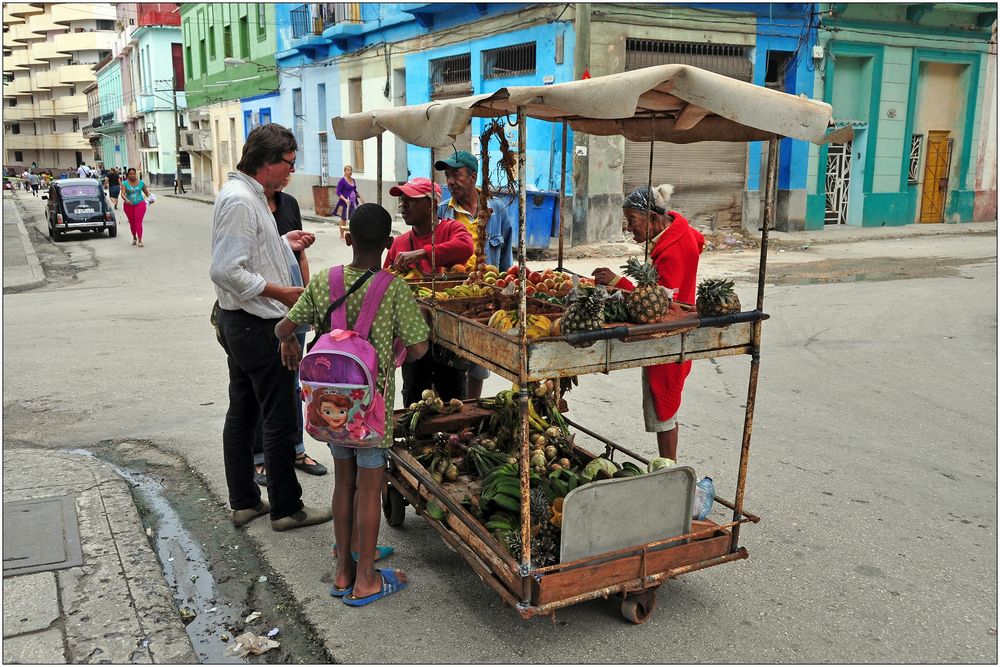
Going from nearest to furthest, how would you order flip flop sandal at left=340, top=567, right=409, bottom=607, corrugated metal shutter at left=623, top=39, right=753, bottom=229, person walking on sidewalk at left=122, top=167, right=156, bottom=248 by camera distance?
flip flop sandal at left=340, top=567, right=409, bottom=607
corrugated metal shutter at left=623, top=39, right=753, bottom=229
person walking on sidewalk at left=122, top=167, right=156, bottom=248

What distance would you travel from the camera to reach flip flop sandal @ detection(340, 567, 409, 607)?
135 inches

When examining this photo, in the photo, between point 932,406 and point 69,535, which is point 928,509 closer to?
point 932,406

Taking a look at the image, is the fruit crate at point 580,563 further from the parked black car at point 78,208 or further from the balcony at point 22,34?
the balcony at point 22,34

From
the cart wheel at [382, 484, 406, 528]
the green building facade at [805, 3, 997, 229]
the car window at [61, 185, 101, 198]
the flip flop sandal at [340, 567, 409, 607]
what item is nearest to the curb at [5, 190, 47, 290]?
the car window at [61, 185, 101, 198]

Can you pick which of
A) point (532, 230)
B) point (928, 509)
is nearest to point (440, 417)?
point (928, 509)

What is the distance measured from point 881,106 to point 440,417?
61.8 ft

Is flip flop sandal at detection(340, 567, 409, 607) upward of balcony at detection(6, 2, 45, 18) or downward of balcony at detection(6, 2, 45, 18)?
downward

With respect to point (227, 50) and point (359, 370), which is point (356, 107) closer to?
point (227, 50)

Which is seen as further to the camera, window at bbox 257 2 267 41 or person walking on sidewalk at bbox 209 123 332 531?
window at bbox 257 2 267 41

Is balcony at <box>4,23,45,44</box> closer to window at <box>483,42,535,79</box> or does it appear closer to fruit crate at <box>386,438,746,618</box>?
window at <box>483,42,535,79</box>

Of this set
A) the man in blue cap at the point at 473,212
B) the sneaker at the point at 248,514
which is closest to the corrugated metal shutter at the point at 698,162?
the man in blue cap at the point at 473,212

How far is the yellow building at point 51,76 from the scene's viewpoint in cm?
7069

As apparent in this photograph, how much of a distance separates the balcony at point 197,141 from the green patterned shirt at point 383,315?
122 feet

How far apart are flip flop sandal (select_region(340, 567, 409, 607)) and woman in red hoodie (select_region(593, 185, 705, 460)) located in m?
1.61
